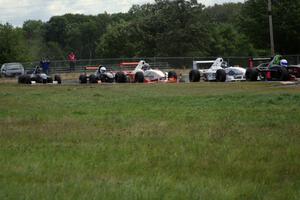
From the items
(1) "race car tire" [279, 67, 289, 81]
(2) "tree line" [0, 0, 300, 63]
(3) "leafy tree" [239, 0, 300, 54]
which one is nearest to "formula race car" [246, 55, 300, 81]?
(1) "race car tire" [279, 67, 289, 81]

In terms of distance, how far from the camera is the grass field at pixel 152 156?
7.43 meters

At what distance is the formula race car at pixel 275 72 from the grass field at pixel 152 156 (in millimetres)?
20953

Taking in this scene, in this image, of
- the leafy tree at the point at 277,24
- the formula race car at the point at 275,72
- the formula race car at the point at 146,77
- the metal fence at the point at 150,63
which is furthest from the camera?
the leafy tree at the point at 277,24

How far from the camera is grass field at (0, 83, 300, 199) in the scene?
7434mm

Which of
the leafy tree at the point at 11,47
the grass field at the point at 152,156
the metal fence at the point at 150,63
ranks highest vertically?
the leafy tree at the point at 11,47

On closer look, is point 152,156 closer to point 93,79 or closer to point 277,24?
point 93,79

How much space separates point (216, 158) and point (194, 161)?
43cm

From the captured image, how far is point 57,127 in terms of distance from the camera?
14.7m

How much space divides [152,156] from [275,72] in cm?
2981

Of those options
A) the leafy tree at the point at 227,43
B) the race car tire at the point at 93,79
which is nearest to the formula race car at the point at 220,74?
the race car tire at the point at 93,79

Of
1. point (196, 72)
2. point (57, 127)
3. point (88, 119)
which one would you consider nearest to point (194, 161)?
point (57, 127)

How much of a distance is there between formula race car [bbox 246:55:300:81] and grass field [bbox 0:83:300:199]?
68.7 feet

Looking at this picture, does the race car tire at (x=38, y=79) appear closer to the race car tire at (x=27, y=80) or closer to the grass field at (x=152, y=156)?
the race car tire at (x=27, y=80)

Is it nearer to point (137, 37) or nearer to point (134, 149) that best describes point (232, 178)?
point (134, 149)
